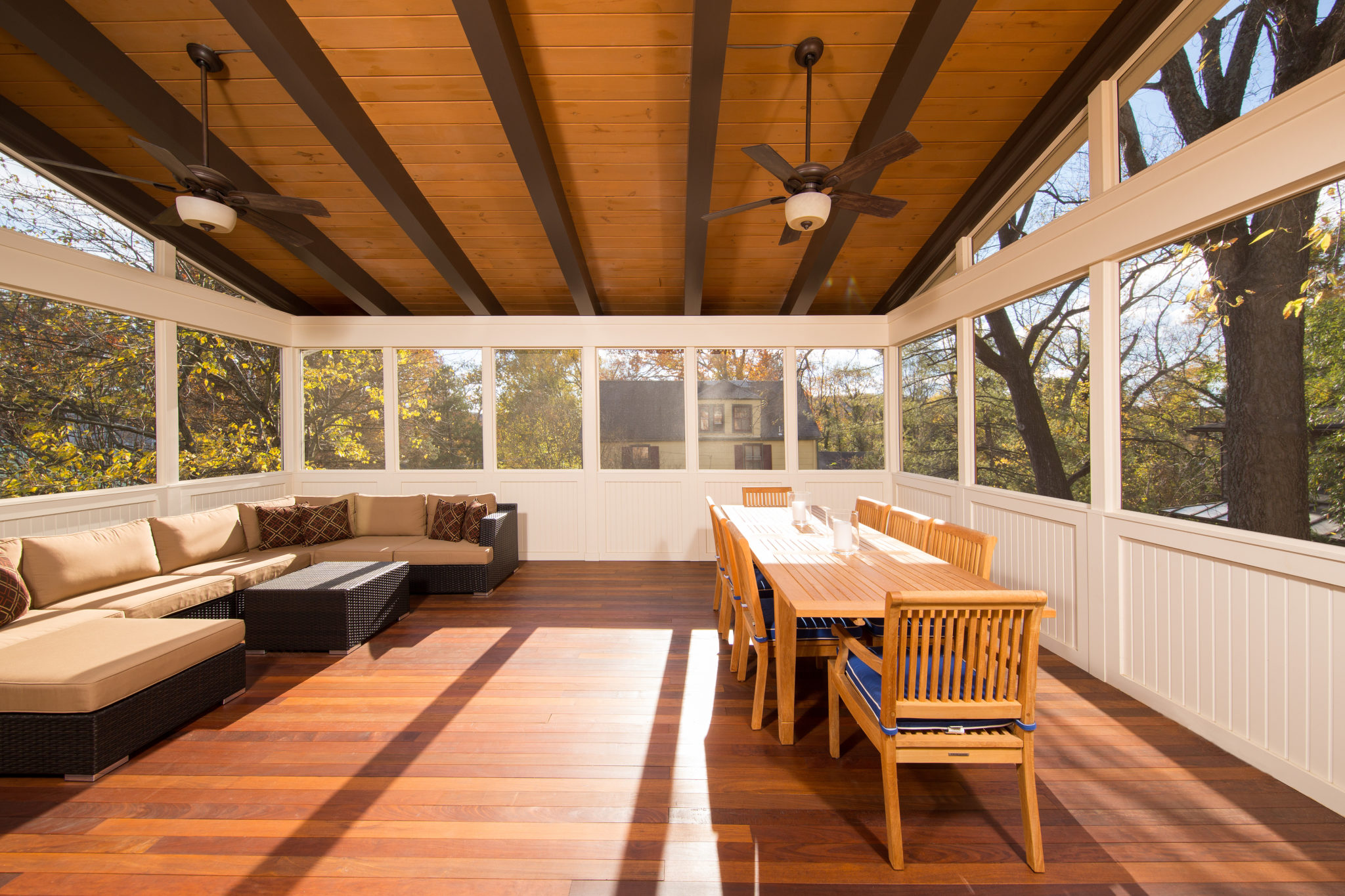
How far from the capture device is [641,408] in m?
5.88

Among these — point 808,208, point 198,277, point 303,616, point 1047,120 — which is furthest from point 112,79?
point 1047,120

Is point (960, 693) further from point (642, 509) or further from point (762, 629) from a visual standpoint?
point (642, 509)

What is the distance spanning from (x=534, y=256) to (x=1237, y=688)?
18.1 ft

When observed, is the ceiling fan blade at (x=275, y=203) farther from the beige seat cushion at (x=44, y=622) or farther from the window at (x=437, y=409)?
the window at (x=437, y=409)

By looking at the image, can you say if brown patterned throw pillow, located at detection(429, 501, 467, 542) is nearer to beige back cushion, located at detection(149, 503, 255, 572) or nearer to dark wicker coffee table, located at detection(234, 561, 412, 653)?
dark wicker coffee table, located at detection(234, 561, 412, 653)

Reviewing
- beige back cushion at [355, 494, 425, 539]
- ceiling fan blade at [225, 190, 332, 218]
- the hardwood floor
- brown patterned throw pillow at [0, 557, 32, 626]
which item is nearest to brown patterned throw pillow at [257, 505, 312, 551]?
beige back cushion at [355, 494, 425, 539]

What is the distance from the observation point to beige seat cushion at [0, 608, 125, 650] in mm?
2498

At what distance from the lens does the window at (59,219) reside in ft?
11.7

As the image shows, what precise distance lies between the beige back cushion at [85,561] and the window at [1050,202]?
6.33 meters

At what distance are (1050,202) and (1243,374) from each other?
1841mm

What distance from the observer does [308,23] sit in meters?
3.05

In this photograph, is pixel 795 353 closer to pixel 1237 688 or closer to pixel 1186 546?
pixel 1186 546

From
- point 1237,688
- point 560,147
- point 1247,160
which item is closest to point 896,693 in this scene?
point 1237,688

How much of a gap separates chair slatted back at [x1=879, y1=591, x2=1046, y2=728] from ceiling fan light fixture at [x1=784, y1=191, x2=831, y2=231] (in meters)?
2.15
